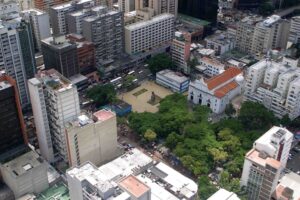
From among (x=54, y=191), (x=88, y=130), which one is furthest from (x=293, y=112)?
(x=54, y=191)

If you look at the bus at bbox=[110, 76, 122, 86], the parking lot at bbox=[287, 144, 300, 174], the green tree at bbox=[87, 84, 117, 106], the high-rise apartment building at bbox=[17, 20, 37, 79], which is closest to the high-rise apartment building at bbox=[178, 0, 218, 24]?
the bus at bbox=[110, 76, 122, 86]

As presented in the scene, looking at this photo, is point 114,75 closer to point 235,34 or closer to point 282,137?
point 235,34

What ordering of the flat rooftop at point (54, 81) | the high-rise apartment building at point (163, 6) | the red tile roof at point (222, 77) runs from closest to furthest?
1. the flat rooftop at point (54, 81)
2. the red tile roof at point (222, 77)
3. the high-rise apartment building at point (163, 6)

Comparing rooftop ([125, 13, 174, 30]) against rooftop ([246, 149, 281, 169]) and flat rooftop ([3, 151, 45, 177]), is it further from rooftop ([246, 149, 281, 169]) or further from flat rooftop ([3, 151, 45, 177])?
rooftop ([246, 149, 281, 169])

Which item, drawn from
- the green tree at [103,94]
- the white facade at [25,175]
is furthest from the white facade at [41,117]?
the green tree at [103,94]

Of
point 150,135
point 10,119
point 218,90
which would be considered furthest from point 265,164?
point 10,119

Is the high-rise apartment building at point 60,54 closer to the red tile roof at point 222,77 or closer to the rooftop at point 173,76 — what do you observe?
the rooftop at point 173,76

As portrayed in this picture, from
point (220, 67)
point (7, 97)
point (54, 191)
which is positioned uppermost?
point (7, 97)
